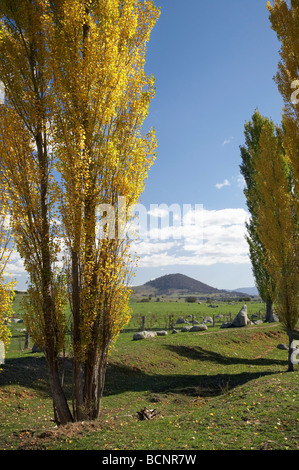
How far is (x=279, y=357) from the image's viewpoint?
21.8 m

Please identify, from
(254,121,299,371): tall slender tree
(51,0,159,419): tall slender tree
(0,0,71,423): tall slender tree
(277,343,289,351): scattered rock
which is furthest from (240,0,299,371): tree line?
(0,0,71,423): tall slender tree

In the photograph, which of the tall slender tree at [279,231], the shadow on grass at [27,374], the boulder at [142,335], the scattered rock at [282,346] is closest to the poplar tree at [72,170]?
the shadow on grass at [27,374]

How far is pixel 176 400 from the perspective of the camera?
13352 millimetres

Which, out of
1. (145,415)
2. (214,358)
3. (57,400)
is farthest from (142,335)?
(57,400)

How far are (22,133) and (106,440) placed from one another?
8.14m

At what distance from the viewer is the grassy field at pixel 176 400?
23.8ft

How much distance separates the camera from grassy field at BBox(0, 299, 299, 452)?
7.26m

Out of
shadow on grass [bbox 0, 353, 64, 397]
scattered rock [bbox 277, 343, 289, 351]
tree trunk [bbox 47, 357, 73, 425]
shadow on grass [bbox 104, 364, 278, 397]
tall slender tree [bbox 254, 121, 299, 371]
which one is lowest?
scattered rock [bbox 277, 343, 289, 351]

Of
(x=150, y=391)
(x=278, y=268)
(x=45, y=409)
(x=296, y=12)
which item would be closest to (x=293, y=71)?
(x=296, y=12)

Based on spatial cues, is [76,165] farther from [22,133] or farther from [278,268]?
[278,268]

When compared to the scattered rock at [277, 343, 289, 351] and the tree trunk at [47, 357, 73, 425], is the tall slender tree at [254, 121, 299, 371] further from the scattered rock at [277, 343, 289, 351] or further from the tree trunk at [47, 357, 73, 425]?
the tree trunk at [47, 357, 73, 425]

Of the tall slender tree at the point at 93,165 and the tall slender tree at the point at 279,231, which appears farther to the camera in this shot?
the tall slender tree at the point at 279,231

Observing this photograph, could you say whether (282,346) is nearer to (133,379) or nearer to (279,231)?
(279,231)

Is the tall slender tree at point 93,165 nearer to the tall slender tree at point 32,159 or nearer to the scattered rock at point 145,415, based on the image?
the tall slender tree at point 32,159
